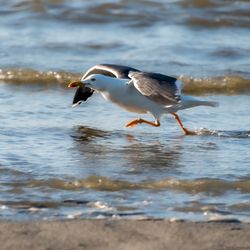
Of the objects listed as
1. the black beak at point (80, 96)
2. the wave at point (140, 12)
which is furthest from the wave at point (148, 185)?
the wave at point (140, 12)

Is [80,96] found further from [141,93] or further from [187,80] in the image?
[187,80]

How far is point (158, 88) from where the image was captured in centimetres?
809

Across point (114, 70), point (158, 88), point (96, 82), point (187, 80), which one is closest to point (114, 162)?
point (158, 88)

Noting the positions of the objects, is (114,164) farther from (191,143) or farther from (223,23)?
(223,23)

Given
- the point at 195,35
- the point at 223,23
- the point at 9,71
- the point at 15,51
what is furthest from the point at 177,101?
the point at 223,23

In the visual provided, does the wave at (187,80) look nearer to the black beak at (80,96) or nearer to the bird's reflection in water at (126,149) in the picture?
the black beak at (80,96)

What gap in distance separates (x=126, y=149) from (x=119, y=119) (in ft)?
4.31

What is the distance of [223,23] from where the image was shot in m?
13.2

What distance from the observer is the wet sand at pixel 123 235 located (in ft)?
15.8

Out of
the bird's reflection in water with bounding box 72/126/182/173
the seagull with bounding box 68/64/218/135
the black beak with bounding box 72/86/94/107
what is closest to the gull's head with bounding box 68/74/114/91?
the seagull with bounding box 68/64/218/135

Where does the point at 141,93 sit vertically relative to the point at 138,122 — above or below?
above

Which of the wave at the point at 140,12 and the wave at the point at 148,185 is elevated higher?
the wave at the point at 148,185

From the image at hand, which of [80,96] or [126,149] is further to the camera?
[80,96]

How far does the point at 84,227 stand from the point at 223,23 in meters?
8.48
